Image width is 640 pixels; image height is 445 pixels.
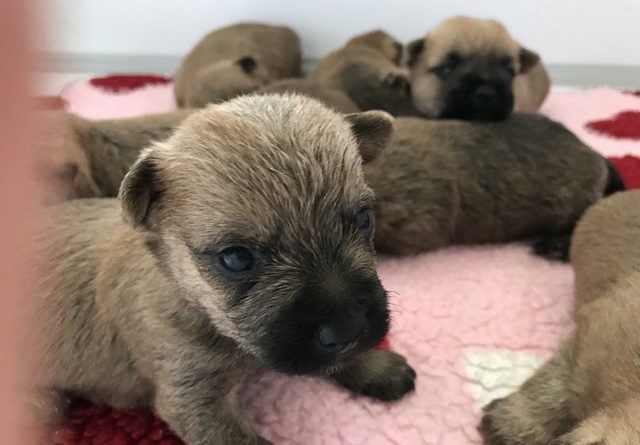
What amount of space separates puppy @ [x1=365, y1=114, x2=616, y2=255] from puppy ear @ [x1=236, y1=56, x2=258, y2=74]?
104 centimetres

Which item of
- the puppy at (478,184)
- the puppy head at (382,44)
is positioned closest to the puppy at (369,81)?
the puppy head at (382,44)

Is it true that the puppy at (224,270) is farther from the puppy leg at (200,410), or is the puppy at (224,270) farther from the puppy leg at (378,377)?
the puppy leg at (378,377)

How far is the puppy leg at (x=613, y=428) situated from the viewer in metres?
1.25

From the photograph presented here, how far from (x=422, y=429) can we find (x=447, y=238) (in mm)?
859

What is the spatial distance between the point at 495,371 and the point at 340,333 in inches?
34.9

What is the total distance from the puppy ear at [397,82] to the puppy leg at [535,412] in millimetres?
1816

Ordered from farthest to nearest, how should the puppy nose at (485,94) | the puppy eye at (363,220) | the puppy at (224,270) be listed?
the puppy nose at (485,94) → the puppy eye at (363,220) → the puppy at (224,270)

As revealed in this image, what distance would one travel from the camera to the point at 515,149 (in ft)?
8.16

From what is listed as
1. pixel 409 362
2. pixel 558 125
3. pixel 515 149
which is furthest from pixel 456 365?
pixel 558 125

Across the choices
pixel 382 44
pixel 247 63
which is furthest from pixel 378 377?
pixel 382 44

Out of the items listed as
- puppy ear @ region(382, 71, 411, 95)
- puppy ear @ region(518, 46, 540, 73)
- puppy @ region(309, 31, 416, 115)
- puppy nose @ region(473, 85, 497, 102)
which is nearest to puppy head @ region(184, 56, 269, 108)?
puppy @ region(309, 31, 416, 115)

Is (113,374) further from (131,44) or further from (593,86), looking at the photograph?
(593,86)

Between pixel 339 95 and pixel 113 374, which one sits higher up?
pixel 339 95

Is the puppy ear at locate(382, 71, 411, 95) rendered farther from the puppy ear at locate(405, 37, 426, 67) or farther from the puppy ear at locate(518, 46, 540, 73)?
the puppy ear at locate(518, 46, 540, 73)
